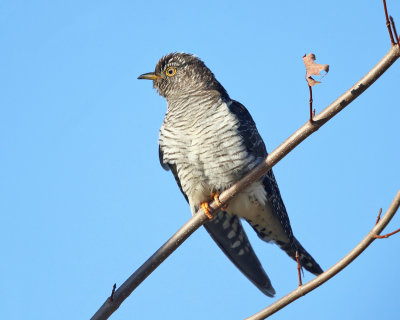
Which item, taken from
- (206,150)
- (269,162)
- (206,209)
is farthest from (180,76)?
(269,162)

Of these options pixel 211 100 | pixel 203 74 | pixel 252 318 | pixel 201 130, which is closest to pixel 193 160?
pixel 201 130

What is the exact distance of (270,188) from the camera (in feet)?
14.9

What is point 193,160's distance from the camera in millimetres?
4336

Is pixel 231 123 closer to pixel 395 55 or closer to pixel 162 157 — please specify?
pixel 162 157

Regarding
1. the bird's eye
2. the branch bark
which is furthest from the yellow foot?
the bird's eye

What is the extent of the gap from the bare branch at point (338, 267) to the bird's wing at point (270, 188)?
1.77m

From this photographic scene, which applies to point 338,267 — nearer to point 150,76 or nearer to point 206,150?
point 206,150

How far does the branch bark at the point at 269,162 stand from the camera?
107 inches

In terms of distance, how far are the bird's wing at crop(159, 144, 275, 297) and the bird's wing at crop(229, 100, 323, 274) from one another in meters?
0.17

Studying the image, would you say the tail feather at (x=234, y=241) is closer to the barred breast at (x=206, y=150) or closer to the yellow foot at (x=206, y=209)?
the barred breast at (x=206, y=150)

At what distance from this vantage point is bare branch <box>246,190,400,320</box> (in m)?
2.48

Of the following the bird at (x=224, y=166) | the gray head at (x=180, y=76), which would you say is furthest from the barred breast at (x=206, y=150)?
the gray head at (x=180, y=76)

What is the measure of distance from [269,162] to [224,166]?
1075 millimetres

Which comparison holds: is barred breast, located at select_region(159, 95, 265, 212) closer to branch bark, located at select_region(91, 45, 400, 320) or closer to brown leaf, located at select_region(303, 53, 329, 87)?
branch bark, located at select_region(91, 45, 400, 320)
